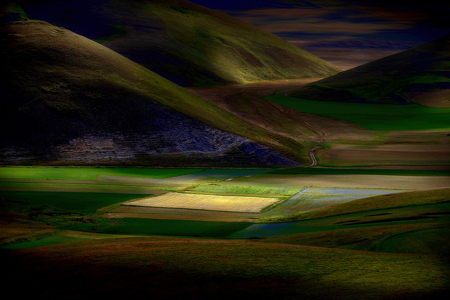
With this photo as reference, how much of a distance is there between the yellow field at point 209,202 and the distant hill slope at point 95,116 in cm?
1645

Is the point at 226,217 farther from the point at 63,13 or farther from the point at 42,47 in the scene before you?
the point at 63,13

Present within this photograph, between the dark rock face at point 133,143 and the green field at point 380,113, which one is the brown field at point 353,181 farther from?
the green field at point 380,113

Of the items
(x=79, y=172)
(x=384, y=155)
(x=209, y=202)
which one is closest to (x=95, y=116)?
(x=79, y=172)

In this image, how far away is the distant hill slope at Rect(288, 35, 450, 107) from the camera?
10650cm

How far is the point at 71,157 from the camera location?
55438 mm

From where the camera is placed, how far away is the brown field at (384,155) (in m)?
55.0

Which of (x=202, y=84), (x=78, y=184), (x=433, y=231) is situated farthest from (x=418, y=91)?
(x=433, y=231)

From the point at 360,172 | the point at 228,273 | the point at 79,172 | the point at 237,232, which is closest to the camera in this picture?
the point at 228,273

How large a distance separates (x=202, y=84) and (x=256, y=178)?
268 feet

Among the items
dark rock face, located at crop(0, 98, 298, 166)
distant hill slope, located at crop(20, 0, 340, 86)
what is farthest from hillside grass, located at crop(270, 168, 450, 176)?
distant hill slope, located at crop(20, 0, 340, 86)

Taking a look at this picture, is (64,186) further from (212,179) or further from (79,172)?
(212,179)

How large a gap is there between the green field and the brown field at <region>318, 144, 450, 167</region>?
19.1 meters

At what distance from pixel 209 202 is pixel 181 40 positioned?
380 feet

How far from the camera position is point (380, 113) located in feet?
316
